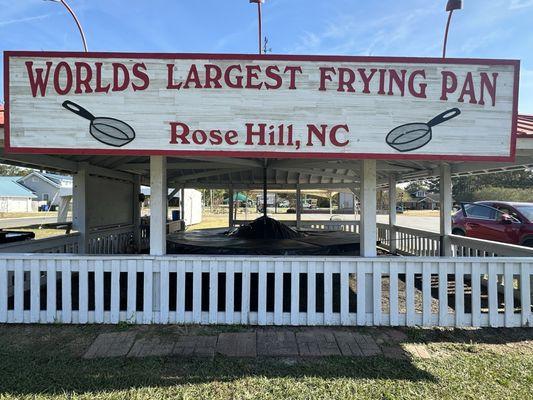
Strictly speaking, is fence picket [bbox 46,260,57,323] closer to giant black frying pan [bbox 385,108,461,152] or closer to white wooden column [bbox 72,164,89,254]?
white wooden column [bbox 72,164,89,254]

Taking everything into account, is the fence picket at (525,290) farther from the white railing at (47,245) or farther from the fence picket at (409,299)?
the white railing at (47,245)

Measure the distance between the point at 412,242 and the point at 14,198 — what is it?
53.4 m

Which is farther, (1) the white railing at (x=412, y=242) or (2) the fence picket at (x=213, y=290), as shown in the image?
(1) the white railing at (x=412, y=242)

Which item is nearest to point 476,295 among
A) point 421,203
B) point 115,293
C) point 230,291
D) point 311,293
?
point 311,293

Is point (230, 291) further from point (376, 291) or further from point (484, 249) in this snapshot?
point (484, 249)

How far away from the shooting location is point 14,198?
48000 millimetres

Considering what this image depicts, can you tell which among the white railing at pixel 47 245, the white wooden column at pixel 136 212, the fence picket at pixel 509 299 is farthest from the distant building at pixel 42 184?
the fence picket at pixel 509 299

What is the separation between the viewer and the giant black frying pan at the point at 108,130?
4215 millimetres

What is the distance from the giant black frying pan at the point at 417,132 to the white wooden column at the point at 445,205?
10.1 ft

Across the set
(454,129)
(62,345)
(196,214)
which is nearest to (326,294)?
(454,129)

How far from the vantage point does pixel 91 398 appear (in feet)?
9.41

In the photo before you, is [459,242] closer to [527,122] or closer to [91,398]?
[527,122]

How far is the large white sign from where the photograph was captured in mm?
4207

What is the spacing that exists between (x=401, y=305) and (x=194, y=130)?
411 centimetres
